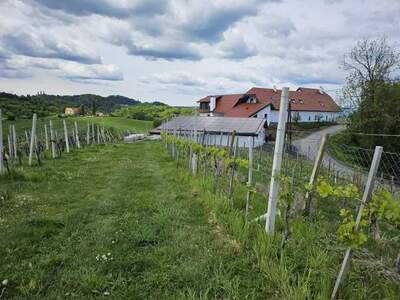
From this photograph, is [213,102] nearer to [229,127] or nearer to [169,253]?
[229,127]

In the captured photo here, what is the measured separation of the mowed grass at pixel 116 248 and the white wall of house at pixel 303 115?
35060 millimetres

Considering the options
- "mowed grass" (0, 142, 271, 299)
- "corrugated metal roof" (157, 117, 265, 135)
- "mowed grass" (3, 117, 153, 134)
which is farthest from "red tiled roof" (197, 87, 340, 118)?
"mowed grass" (0, 142, 271, 299)

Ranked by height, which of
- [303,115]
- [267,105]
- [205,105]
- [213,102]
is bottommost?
[303,115]

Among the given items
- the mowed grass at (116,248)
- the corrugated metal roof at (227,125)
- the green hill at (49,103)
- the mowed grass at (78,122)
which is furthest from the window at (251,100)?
the mowed grass at (116,248)

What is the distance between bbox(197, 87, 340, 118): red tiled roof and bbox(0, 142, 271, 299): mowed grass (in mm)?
33991

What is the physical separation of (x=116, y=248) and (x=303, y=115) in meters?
48.0

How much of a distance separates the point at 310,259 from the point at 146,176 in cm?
682

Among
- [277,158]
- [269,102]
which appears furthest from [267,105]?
[277,158]

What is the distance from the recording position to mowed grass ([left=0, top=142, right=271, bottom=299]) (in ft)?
10.2

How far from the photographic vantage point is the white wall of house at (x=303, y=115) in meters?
41.0

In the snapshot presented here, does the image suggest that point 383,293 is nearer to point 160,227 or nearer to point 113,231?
point 160,227

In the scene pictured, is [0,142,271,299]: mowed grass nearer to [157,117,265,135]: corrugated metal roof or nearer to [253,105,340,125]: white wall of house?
[157,117,265,135]: corrugated metal roof

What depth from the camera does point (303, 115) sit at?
1898 inches

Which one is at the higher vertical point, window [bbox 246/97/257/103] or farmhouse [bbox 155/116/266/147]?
window [bbox 246/97/257/103]
